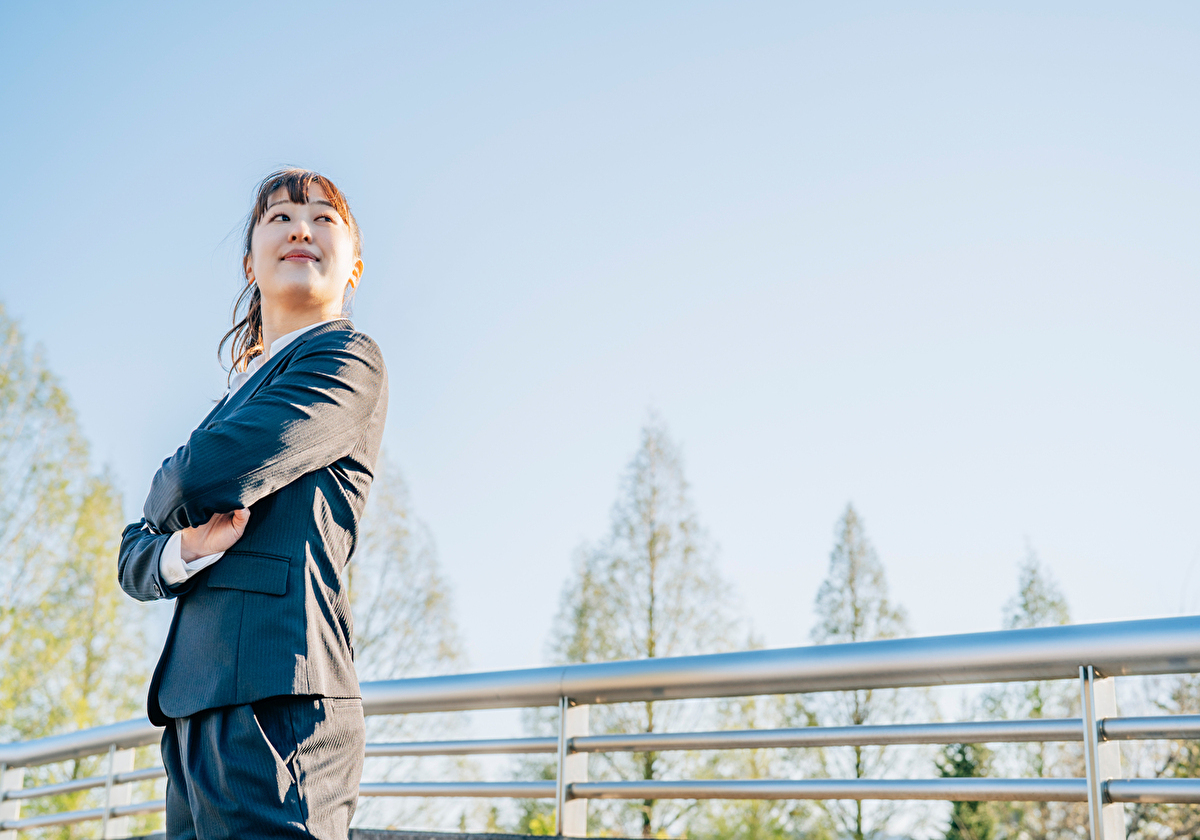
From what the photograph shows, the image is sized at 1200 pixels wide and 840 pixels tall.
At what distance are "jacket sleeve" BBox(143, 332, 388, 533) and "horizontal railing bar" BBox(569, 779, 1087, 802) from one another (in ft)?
4.85

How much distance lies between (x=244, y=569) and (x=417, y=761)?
589 inches

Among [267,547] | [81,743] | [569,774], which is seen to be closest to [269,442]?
[267,547]

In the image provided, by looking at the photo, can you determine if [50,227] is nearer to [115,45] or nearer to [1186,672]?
[115,45]

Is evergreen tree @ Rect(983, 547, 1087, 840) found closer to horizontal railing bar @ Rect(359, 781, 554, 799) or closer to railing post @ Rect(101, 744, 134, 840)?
railing post @ Rect(101, 744, 134, 840)

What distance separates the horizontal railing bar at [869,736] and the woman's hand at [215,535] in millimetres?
1499

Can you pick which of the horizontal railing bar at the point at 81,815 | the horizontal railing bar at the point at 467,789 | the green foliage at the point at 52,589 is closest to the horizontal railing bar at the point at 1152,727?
the horizontal railing bar at the point at 467,789

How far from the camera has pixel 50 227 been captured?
2411 cm

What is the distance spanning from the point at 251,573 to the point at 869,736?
5.07 ft

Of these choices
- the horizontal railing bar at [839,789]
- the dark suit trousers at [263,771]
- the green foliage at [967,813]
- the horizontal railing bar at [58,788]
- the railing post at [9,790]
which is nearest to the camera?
the dark suit trousers at [263,771]

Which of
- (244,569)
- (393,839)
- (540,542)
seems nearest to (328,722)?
(244,569)

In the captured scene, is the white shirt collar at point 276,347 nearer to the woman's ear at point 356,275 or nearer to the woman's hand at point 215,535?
the woman's ear at point 356,275

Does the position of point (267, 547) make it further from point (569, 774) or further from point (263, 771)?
point (569, 774)

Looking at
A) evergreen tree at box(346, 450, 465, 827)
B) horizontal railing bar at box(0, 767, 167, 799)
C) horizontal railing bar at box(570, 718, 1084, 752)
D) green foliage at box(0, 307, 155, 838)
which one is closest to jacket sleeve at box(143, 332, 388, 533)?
horizontal railing bar at box(570, 718, 1084, 752)

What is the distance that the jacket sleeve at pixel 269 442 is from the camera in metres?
1.35
